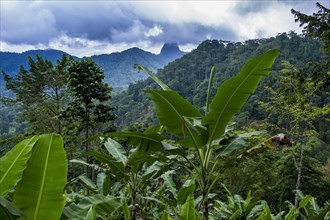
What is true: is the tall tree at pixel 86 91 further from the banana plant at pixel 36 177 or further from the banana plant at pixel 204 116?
the banana plant at pixel 36 177

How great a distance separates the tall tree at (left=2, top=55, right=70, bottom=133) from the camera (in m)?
18.3

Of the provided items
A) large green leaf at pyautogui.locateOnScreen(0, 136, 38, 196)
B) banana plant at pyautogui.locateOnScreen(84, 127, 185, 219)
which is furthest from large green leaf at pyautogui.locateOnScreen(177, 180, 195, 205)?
large green leaf at pyautogui.locateOnScreen(0, 136, 38, 196)

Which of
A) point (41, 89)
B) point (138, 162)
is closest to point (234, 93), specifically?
point (138, 162)

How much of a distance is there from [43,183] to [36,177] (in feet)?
0.18

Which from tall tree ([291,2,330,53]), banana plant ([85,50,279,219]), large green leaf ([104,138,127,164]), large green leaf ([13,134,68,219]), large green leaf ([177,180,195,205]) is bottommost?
large green leaf ([177,180,195,205])

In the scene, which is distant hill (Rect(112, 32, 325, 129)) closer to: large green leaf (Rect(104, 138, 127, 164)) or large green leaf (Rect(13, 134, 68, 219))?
large green leaf (Rect(104, 138, 127, 164))

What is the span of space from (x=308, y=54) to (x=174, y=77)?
31.0 m

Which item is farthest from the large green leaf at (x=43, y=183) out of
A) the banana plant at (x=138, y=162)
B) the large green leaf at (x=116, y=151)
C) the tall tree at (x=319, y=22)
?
the tall tree at (x=319, y=22)

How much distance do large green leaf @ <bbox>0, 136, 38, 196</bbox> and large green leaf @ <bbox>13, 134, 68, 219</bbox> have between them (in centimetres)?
3

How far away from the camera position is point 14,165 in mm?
1792

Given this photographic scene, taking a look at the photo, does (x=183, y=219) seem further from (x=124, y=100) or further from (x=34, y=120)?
(x=124, y=100)

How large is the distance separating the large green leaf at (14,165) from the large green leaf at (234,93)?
1.39m

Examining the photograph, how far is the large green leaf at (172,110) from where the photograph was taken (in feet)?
8.16

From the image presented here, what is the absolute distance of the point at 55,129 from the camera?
18609mm
